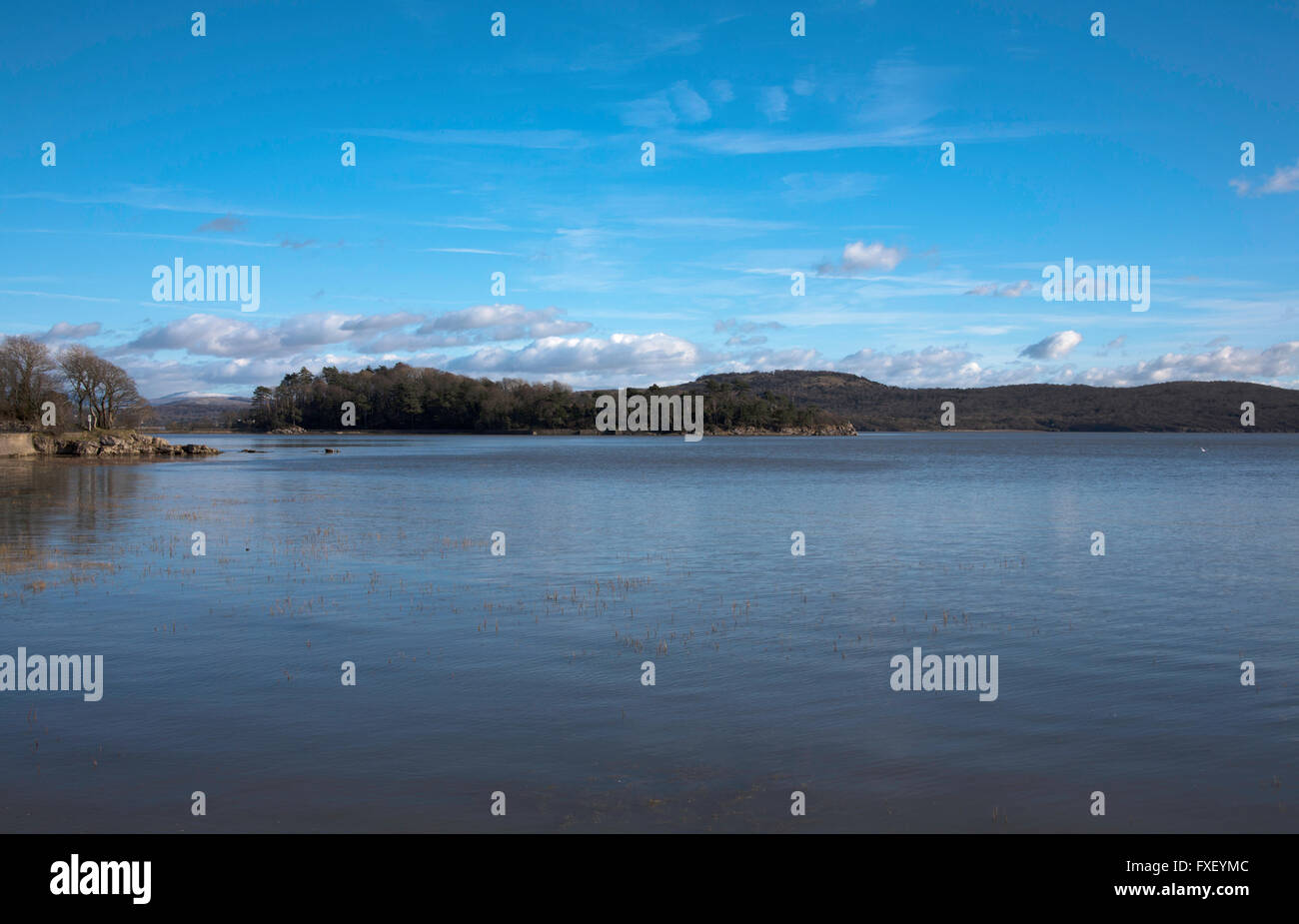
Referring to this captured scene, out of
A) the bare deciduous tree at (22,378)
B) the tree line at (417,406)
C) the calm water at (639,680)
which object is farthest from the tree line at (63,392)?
the tree line at (417,406)
